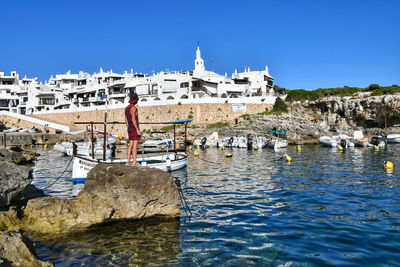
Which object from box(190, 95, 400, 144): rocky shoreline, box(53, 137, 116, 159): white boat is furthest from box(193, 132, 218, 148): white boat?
box(53, 137, 116, 159): white boat

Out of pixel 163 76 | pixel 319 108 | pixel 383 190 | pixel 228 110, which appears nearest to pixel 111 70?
pixel 163 76

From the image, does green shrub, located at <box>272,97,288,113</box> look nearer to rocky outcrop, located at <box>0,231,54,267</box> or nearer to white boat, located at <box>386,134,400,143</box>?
white boat, located at <box>386,134,400,143</box>

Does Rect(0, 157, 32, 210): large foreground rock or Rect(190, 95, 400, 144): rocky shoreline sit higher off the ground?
Rect(190, 95, 400, 144): rocky shoreline

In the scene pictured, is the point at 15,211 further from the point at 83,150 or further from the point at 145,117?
the point at 145,117

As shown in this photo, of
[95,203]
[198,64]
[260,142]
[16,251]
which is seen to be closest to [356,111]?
[260,142]

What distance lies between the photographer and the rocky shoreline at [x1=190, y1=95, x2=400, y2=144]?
54.4 meters

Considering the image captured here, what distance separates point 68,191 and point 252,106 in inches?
1961

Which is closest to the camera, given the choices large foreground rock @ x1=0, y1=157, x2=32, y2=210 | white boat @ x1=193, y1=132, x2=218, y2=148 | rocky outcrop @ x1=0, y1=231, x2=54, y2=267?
rocky outcrop @ x1=0, y1=231, x2=54, y2=267

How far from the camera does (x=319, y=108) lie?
206 ft

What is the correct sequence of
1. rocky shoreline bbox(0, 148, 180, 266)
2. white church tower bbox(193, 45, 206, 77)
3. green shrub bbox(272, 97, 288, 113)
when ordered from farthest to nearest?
1. white church tower bbox(193, 45, 206, 77)
2. green shrub bbox(272, 97, 288, 113)
3. rocky shoreline bbox(0, 148, 180, 266)

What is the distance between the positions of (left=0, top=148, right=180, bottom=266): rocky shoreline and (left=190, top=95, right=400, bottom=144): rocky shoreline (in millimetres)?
43291

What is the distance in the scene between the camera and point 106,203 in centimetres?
899

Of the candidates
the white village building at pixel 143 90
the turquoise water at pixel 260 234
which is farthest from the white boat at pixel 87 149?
the white village building at pixel 143 90

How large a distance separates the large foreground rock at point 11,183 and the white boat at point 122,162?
14.1ft
